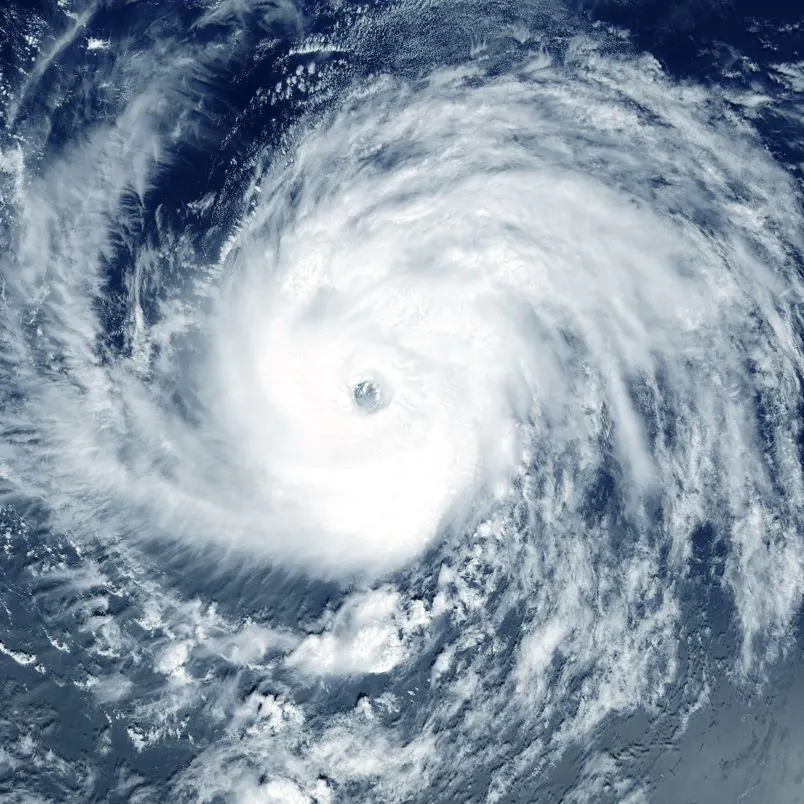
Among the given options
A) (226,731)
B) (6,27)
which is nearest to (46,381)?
(6,27)

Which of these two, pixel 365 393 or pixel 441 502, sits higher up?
pixel 365 393

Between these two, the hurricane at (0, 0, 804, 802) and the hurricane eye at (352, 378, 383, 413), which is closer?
the hurricane at (0, 0, 804, 802)

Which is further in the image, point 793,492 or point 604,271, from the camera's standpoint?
point 604,271

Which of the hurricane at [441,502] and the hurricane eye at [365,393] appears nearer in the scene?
the hurricane at [441,502]

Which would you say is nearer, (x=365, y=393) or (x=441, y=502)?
(x=441, y=502)

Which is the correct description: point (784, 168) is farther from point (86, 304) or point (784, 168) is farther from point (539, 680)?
point (86, 304)

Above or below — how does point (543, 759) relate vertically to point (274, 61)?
below

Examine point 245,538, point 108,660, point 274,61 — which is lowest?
point 108,660
